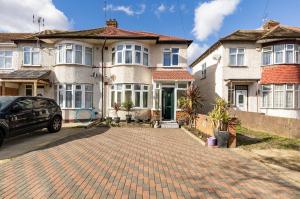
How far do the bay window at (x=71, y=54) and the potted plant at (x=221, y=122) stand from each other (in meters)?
12.4

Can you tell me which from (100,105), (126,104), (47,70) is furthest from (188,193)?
(47,70)

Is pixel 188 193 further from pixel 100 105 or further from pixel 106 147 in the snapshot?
pixel 100 105

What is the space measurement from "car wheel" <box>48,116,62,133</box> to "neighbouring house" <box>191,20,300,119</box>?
1345 centimetres

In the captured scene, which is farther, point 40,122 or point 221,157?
point 40,122

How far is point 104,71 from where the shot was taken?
18672 mm

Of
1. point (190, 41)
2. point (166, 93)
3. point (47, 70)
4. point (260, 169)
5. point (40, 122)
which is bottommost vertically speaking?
point (260, 169)

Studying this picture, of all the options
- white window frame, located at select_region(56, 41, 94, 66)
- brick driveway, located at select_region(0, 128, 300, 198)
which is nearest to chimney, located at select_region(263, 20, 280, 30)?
white window frame, located at select_region(56, 41, 94, 66)

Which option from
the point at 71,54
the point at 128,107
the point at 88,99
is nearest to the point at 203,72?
the point at 128,107

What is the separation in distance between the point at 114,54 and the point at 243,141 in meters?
12.3

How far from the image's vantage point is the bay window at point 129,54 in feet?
58.2

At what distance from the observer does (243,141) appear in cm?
1063

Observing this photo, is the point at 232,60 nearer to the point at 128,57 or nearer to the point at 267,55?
the point at 267,55

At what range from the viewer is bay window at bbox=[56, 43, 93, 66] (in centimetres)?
1773

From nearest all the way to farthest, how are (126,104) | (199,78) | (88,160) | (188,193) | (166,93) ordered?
(188,193)
(88,160)
(126,104)
(166,93)
(199,78)
